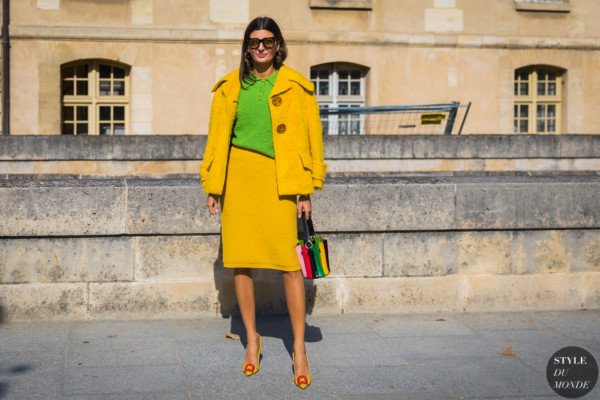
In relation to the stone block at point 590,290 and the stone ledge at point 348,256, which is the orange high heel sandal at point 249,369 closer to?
the stone ledge at point 348,256

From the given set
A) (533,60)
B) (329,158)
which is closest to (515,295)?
(329,158)

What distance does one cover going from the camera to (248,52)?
5125mm

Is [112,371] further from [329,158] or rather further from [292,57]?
[292,57]

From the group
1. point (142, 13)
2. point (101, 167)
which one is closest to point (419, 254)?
point (101, 167)

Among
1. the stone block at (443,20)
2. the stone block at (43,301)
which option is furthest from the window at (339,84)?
the stone block at (43,301)

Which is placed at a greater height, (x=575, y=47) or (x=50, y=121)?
(x=575, y=47)

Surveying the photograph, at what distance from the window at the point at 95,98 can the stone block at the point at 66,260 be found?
1669 centimetres

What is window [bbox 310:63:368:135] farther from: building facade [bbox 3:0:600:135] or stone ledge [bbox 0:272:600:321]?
stone ledge [bbox 0:272:600:321]

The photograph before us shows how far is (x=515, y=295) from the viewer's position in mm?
6859

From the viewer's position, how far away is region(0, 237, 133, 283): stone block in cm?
623

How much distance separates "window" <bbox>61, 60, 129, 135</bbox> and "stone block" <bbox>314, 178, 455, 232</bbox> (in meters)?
16.8

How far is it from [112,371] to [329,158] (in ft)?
27.6

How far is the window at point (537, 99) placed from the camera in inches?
984

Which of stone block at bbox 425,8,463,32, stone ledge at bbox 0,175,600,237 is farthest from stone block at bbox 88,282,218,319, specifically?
stone block at bbox 425,8,463,32
